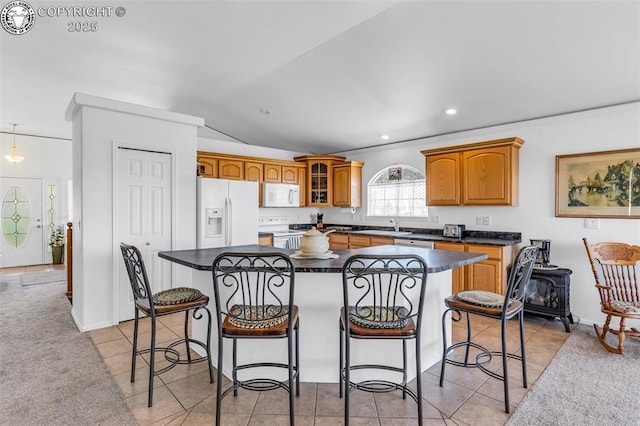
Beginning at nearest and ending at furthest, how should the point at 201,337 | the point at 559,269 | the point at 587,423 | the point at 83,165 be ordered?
1. the point at 587,423
2. the point at 201,337
3. the point at 83,165
4. the point at 559,269

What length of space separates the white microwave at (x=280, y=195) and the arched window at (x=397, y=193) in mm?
1366

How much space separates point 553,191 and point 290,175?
13.2 ft

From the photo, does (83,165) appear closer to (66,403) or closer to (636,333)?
(66,403)

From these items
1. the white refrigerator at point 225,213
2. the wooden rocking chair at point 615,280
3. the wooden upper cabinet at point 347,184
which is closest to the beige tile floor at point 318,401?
the wooden rocking chair at point 615,280

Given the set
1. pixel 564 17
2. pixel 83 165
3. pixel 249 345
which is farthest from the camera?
pixel 83 165

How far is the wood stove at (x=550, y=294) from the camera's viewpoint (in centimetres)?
350

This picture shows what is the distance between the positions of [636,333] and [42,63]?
6542 millimetres

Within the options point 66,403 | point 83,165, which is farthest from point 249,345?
point 83,165

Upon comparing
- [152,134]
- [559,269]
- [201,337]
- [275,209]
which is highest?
[152,134]

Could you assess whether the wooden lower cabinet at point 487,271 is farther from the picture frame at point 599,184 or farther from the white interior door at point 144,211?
the white interior door at point 144,211

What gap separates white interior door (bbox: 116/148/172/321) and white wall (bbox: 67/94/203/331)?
3.6 inches

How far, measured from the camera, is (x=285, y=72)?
12.8 feet

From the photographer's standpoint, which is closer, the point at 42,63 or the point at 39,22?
the point at 39,22

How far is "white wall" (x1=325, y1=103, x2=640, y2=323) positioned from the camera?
3.51 meters
